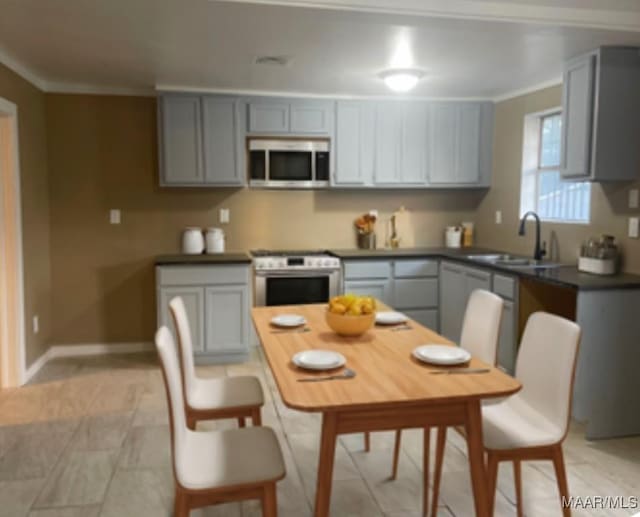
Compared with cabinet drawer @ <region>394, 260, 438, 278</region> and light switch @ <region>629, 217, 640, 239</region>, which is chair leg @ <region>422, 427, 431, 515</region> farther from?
cabinet drawer @ <region>394, 260, 438, 278</region>

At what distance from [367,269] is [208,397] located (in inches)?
102

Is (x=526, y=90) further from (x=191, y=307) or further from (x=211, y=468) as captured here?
(x=211, y=468)

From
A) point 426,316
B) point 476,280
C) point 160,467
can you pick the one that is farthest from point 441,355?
point 426,316

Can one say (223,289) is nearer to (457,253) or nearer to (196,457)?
(457,253)

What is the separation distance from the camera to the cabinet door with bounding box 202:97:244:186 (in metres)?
4.72

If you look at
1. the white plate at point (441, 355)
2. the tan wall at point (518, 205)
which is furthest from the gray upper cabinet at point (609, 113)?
the white plate at point (441, 355)

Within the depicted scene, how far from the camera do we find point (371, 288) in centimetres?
489

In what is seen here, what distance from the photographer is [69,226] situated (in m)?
4.84

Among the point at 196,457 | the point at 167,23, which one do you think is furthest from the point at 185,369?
the point at 167,23

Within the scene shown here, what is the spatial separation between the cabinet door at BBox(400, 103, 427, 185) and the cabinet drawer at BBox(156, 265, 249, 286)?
1.78m

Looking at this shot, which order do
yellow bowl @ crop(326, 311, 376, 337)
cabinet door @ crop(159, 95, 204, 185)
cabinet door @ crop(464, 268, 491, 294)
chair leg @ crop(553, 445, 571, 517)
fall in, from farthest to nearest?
cabinet door @ crop(159, 95, 204, 185) < cabinet door @ crop(464, 268, 491, 294) < yellow bowl @ crop(326, 311, 376, 337) < chair leg @ crop(553, 445, 571, 517)

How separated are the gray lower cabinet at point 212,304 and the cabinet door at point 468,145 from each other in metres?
2.25

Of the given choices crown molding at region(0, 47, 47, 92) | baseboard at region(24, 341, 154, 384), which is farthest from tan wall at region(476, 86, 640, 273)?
crown molding at region(0, 47, 47, 92)

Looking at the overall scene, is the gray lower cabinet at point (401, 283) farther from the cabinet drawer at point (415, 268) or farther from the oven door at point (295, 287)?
the oven door at point (295, 287)
